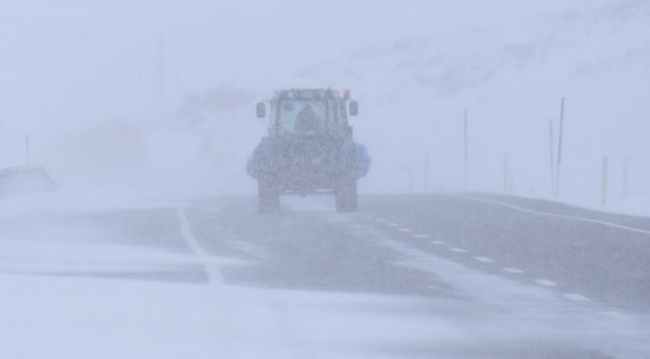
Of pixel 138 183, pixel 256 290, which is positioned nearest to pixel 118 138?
pixel 138 183

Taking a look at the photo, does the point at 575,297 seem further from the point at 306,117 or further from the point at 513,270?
the point at 306,117

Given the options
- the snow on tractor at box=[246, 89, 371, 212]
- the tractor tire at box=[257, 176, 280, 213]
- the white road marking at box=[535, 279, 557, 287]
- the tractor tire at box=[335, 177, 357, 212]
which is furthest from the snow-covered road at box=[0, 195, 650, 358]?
the tractor tire at box=[335, 177, 357, 212]

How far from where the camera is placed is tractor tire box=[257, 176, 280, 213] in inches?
1518

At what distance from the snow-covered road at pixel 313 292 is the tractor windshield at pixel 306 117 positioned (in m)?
6.83

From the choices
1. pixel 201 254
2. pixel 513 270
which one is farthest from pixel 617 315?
pixel 201 254

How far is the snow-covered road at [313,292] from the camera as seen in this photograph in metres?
13.3

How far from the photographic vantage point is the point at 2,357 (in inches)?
484

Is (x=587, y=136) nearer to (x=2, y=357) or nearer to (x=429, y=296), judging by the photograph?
(x=429, y=296)

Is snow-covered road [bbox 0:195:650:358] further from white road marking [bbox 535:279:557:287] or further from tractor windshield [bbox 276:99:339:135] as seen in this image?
tractor windshield [bbox 276:99:339:135]

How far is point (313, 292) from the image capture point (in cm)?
1777

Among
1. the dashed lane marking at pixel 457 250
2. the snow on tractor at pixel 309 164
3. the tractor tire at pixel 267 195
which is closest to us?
the dashed lane marking at pixel 457 250

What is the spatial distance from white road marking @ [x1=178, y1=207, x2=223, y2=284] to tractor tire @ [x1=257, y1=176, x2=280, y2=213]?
362 centimetres

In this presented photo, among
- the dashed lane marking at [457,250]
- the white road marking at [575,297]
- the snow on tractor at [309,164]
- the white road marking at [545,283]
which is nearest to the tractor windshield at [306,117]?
the snow on tractor at [309,164]

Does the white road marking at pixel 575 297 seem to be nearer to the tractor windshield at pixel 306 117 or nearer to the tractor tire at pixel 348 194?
the tractor tire at pixel 348 194
